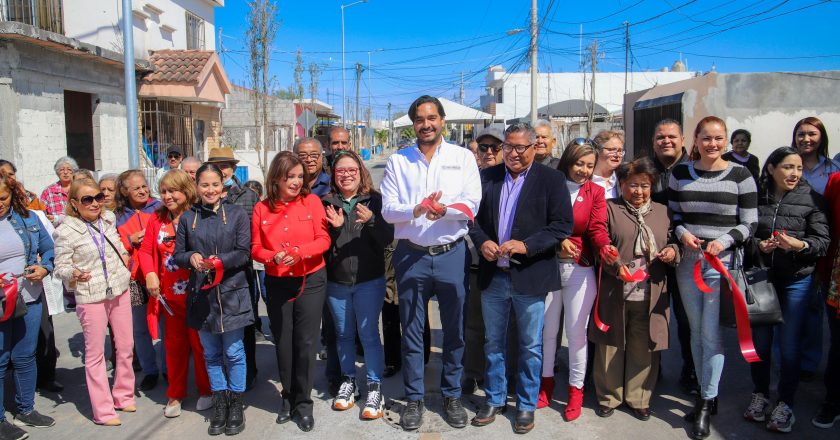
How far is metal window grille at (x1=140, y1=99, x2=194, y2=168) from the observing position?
43.4 ft

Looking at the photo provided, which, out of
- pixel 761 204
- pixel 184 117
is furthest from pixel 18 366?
pixel 184 117

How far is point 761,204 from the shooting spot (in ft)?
13.3

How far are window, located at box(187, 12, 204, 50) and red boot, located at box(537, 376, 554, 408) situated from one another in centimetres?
1504

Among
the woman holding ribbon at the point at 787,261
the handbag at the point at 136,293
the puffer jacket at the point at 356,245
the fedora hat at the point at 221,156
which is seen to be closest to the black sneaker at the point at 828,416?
the woman holding ribbon at the point at 787,261

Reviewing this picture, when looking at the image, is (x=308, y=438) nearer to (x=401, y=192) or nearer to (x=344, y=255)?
(x=344, y=255)

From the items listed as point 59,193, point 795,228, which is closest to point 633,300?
point 795,228

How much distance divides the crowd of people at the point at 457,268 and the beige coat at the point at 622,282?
0.01 m

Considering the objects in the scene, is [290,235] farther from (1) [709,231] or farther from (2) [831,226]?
(2) [831,226]

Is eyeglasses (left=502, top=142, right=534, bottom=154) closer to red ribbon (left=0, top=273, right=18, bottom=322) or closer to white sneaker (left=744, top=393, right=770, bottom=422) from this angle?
white sneaker (left=744, top=393, right=770, bottom=422)

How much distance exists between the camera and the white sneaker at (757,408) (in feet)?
13.0

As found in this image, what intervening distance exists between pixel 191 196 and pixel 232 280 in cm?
71

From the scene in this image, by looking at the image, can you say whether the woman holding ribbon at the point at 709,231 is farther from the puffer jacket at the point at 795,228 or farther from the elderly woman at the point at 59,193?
the elderly woman at the point at 59,193

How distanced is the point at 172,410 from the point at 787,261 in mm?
4455

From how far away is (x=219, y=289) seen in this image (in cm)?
399
